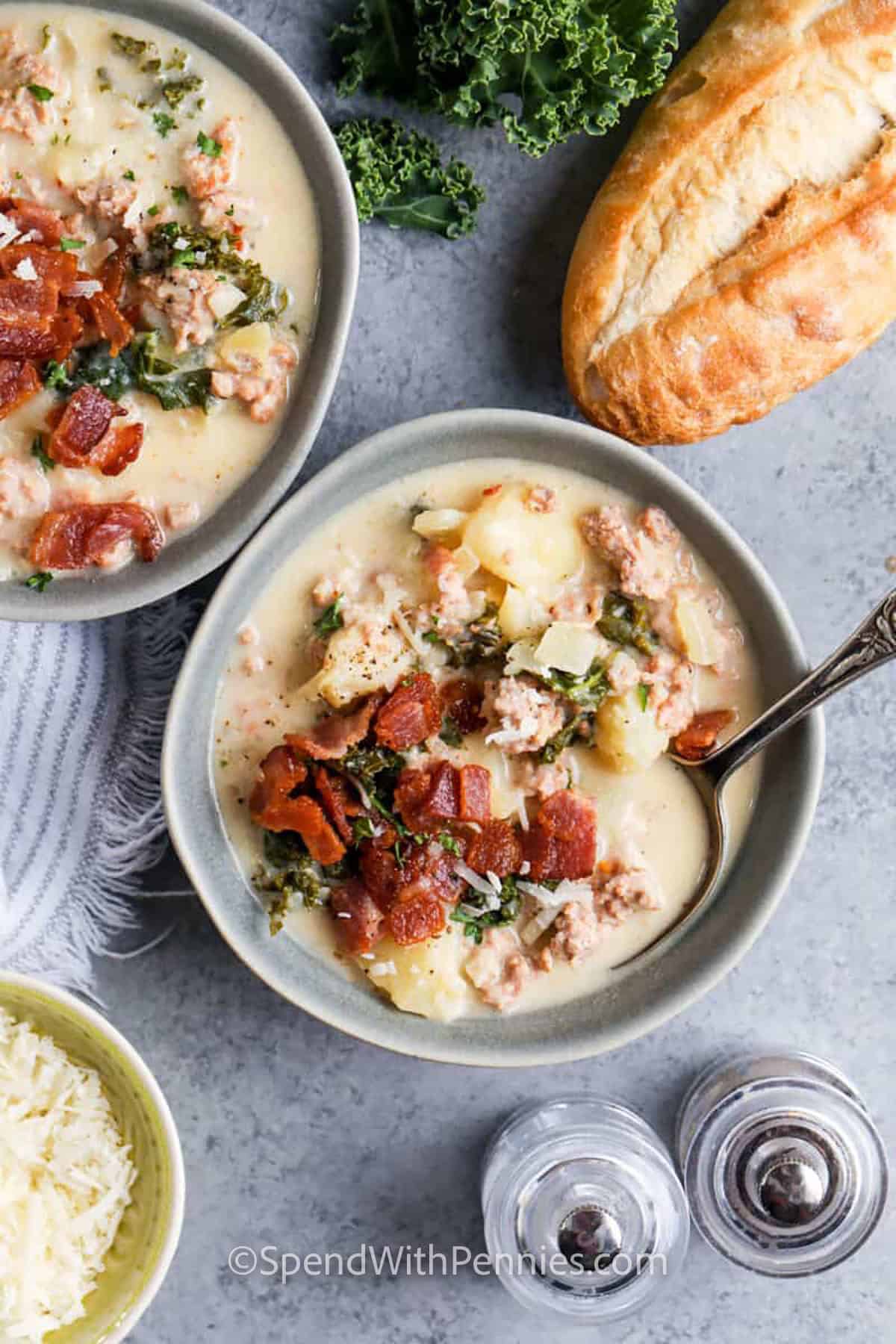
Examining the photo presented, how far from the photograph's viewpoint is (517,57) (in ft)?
Result: 10.1

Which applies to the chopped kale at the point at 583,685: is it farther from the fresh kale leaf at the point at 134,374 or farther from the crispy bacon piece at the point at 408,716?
the fresh kale leaf at the point at 134,374

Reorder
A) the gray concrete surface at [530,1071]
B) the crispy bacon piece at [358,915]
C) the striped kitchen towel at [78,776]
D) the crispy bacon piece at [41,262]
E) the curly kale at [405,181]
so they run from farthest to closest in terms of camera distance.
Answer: the gray concrete surface at [530,1071] < the striped kitchen towel at [78,776] < the curly kale at [405,181] < the crispy bacon piece at [358,915] < the crispy bacon piece at [41,262]

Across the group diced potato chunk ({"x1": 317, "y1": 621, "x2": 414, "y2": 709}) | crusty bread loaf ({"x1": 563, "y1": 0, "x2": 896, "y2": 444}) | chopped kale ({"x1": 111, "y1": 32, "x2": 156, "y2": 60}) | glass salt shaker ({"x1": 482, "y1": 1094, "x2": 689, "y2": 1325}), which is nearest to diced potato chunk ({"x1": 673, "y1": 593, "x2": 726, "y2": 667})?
crusty bread loaf ({"x1": 563, "y1": 0, "x2": 896, "y2": 444})

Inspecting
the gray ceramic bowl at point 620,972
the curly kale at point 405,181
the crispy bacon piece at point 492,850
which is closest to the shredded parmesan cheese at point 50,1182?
the gray ceramic bowl at point 620,972

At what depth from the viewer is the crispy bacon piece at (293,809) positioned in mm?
3053

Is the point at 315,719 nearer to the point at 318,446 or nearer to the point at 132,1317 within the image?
the point at 318,446

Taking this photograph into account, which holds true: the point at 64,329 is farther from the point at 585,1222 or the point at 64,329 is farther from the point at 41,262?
the point at 585,1222

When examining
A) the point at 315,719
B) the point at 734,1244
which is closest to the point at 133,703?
the point at 315,719

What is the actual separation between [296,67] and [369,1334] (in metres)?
3.37

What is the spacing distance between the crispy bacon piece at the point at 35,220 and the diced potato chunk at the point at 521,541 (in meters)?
1.12

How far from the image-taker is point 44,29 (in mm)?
2967

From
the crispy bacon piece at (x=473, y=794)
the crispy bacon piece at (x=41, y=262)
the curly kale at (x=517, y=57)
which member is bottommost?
the crispy bacon piece at (x=473, y=794)

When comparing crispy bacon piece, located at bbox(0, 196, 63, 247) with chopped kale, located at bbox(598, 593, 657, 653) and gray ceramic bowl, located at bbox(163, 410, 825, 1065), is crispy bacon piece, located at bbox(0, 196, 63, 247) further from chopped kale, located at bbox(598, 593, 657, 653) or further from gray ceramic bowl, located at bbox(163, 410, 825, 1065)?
chopped kale, located at bbox(598, 593, 657, 653)

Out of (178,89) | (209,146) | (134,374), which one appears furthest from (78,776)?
(178,89)
